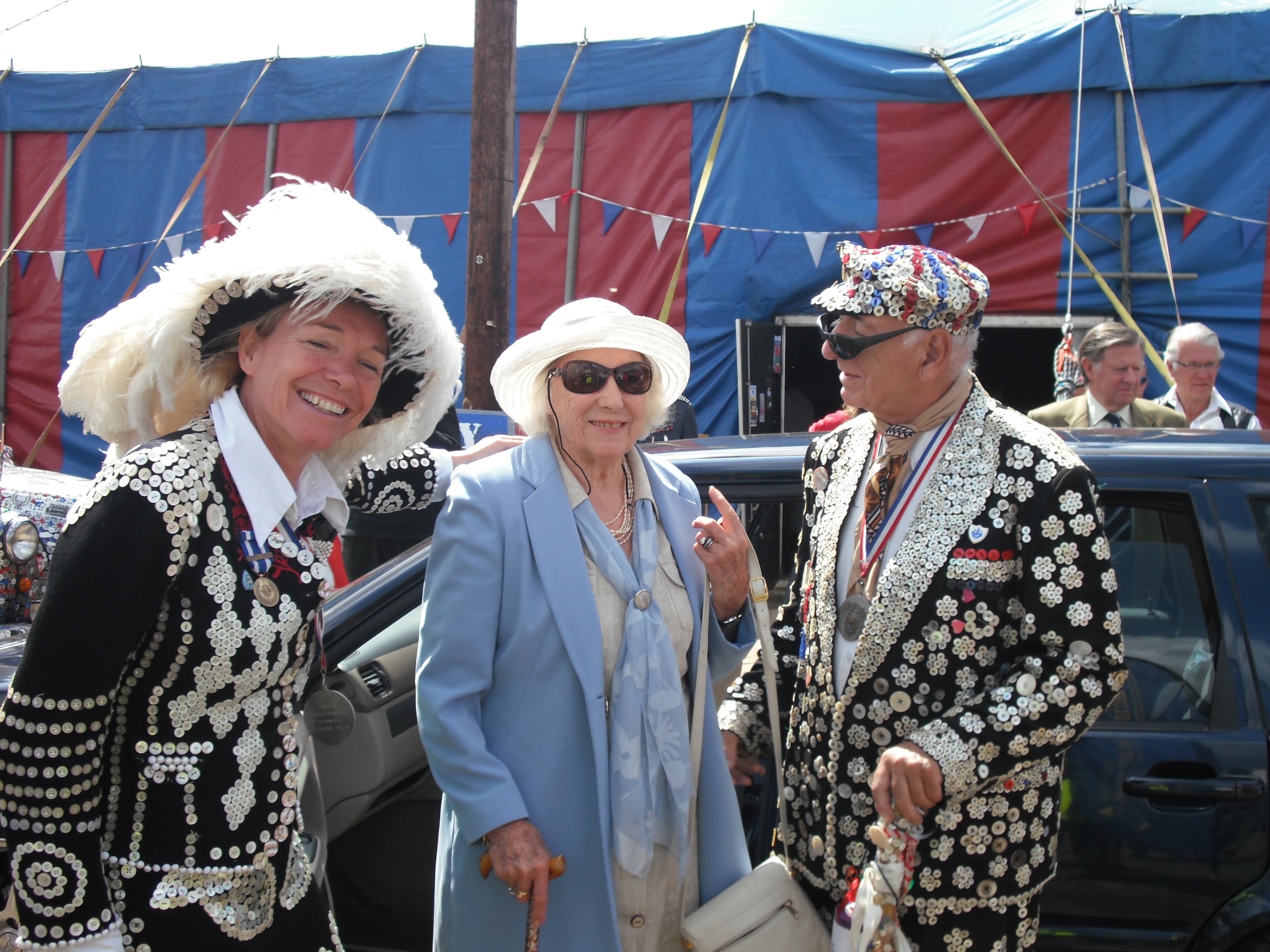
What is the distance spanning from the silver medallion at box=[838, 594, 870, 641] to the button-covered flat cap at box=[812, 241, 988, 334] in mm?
508

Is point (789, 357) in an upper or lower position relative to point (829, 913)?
upper

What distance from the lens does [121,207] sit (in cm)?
1037

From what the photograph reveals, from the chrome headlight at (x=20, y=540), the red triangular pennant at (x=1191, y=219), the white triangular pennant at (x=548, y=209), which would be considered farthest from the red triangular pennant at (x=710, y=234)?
the chrome headlight at (x=20, y=540)

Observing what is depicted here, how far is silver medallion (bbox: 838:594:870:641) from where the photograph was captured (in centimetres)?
188

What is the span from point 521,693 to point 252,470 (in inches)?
23.6

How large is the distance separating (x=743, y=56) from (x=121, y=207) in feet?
20.9

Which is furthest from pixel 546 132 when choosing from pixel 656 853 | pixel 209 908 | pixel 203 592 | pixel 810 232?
pixel 209 908

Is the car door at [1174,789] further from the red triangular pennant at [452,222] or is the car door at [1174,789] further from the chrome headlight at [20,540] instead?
the red triangular pennant at [452,222]

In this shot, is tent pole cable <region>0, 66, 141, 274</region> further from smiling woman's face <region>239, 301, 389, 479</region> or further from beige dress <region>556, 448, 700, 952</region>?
beige dress <region>556, 448, 700, 952</region>

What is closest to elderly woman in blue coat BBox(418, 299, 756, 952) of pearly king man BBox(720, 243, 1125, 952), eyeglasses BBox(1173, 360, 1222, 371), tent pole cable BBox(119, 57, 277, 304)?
pearly king man BBox(720, 243, 1125, 952)

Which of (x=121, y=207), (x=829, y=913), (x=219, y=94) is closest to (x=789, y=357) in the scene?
(x=219, y=94)

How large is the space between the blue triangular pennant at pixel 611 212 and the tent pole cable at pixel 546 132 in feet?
1.10

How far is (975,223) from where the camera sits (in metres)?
7.81

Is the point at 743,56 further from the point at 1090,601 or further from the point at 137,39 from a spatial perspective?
the point at 1090,601
